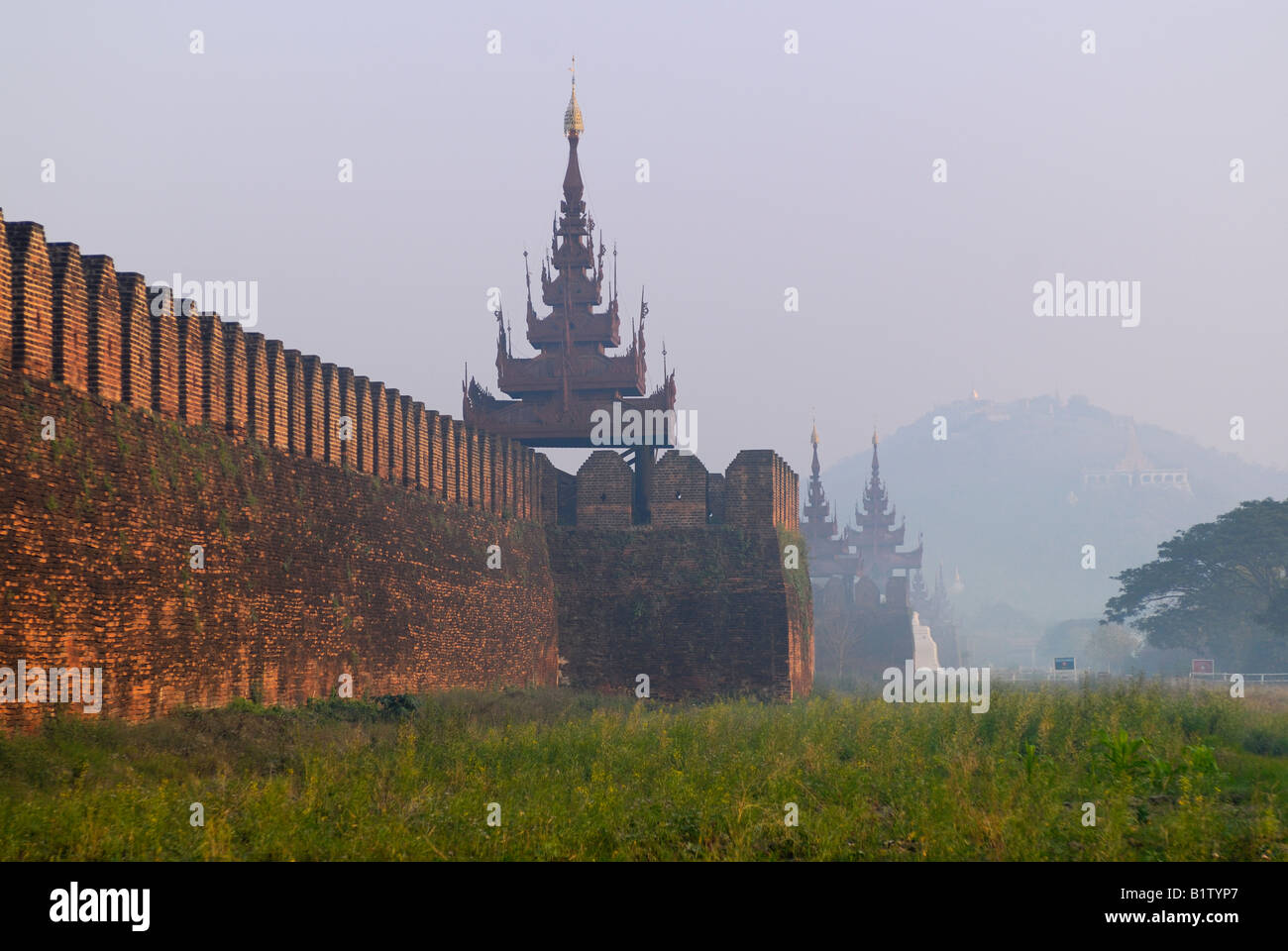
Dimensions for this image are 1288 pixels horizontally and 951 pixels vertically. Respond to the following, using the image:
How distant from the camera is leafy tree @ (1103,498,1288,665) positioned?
4947 cm

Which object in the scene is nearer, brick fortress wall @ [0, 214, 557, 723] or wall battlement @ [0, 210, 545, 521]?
brick fortress wall @ [0, 214, 557, 723]

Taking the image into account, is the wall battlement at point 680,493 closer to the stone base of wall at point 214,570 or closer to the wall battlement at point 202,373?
the wall battlement at point 202,373

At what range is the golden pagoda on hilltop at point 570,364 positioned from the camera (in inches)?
1348

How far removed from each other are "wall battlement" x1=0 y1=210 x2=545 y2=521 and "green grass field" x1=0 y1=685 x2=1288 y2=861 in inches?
145

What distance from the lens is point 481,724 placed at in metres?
18.5

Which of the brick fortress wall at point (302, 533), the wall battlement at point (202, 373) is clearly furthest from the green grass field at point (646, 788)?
the wall battlement at point (202, 373)

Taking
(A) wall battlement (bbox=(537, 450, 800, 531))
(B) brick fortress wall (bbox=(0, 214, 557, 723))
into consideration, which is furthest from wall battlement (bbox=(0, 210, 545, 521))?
(A) wall battlement (bbox=(537, 450, 800, 531))

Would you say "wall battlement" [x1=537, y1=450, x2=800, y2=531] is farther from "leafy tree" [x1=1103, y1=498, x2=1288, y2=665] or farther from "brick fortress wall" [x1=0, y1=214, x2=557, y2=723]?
"leafy tree" [x1=1103, y1=498, x2=1288, y2=665]

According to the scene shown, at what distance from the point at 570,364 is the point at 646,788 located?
23497 millimetres

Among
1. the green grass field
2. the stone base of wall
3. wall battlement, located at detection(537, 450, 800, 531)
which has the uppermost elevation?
wall battlement, located at detection(537, 450, 800, 531)

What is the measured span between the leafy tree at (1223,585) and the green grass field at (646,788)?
33.9 meters
